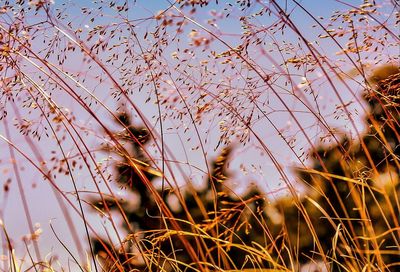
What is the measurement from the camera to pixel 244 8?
2.55 m

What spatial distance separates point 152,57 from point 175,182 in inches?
26.8

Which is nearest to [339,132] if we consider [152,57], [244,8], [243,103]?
[243,103]

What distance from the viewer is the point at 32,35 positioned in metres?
2.46

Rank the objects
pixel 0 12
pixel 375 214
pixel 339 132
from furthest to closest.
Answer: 1. pixel 375 214
2. pixel 339 132
3. pixel 0 12

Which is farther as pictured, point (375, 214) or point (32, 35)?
point (375, 214)

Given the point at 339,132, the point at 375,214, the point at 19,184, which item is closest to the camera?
the point at 19,184

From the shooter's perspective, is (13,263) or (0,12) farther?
(0,12)

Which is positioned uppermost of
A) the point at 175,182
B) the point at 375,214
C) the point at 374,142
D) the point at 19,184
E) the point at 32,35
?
the point at 32,35

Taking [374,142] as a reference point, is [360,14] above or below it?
above

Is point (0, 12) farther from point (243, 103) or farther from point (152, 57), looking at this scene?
point (243, 103)

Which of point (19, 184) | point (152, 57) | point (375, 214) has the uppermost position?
point (152, 57)

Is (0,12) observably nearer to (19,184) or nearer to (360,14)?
(19,184)

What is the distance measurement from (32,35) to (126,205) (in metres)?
6.76

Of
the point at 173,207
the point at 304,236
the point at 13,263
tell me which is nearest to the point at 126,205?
the point at 173,207
